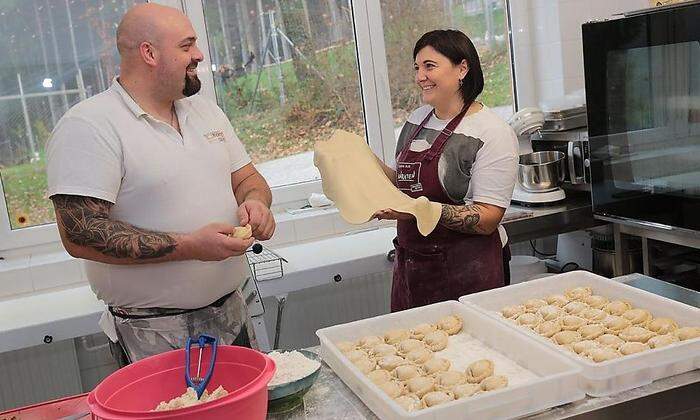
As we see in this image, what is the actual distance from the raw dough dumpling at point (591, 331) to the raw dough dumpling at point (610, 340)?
0.04ft

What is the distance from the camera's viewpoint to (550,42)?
11.8 feet

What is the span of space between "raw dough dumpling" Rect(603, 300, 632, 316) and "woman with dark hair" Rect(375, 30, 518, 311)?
1.69ft

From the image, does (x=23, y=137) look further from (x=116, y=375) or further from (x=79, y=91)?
(x=116, y=375)

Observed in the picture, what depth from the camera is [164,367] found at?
55.3 inches

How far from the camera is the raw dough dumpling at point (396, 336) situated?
166cm

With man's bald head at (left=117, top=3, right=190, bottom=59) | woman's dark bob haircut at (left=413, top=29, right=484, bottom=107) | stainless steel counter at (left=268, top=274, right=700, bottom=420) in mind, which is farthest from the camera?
woman's dark bob haircut at (left=413, top=29, right=484, bottom=107)

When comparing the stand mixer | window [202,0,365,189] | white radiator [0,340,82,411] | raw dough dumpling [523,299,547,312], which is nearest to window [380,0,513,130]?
window [202,0,365,189]

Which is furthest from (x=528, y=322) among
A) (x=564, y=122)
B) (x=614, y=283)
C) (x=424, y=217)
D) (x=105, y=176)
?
(x=564, y=122)

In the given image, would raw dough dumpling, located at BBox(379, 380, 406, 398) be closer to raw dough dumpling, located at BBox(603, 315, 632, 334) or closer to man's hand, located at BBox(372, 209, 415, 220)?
raw dough dumpling, located at BBox(603, 315, 632, 334)

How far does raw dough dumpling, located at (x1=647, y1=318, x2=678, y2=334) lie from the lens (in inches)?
59.9

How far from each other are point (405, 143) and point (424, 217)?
480 millimetres

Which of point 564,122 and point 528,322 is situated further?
point 564,122

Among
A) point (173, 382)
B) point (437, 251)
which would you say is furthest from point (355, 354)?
point (437, 251)

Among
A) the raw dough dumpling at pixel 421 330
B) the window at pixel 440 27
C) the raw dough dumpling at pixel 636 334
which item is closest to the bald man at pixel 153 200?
the raw dough dumpling at pixel 421 330
